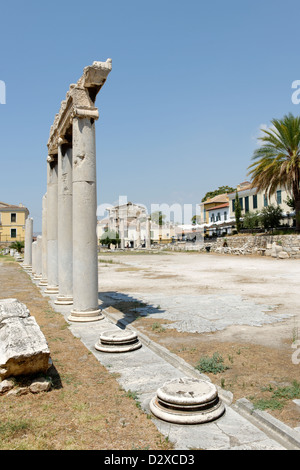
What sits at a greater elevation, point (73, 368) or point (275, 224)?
point (275, 224)

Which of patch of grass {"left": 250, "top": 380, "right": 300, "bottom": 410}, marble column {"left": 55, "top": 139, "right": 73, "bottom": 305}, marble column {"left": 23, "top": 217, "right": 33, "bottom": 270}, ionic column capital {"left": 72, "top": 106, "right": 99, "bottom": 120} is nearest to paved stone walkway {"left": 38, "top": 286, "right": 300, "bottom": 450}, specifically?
patch of grass {"left": 250, "top": 380, "right": 300, "bottom": 410}

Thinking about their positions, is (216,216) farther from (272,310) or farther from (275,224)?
(272,310)

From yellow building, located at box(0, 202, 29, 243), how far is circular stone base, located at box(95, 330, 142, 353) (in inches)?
2359

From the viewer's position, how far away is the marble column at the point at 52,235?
40.4 feet

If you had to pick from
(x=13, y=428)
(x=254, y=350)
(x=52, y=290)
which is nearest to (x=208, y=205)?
(x=52, y=290)

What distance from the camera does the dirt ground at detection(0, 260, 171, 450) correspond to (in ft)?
10.4

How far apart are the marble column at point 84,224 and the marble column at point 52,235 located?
4.43 m

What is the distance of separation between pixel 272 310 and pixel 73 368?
17.6 ft

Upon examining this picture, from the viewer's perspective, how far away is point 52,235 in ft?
40.7

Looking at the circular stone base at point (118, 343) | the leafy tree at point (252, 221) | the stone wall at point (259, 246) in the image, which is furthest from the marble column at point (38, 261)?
the leafy tree at point (252, 221)

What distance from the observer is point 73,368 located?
16.9 ft

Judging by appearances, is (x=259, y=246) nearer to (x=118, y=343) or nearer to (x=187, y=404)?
(x=118, y=343)

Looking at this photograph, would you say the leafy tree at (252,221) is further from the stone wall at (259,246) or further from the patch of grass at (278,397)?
the patch of grass at (278,397)
